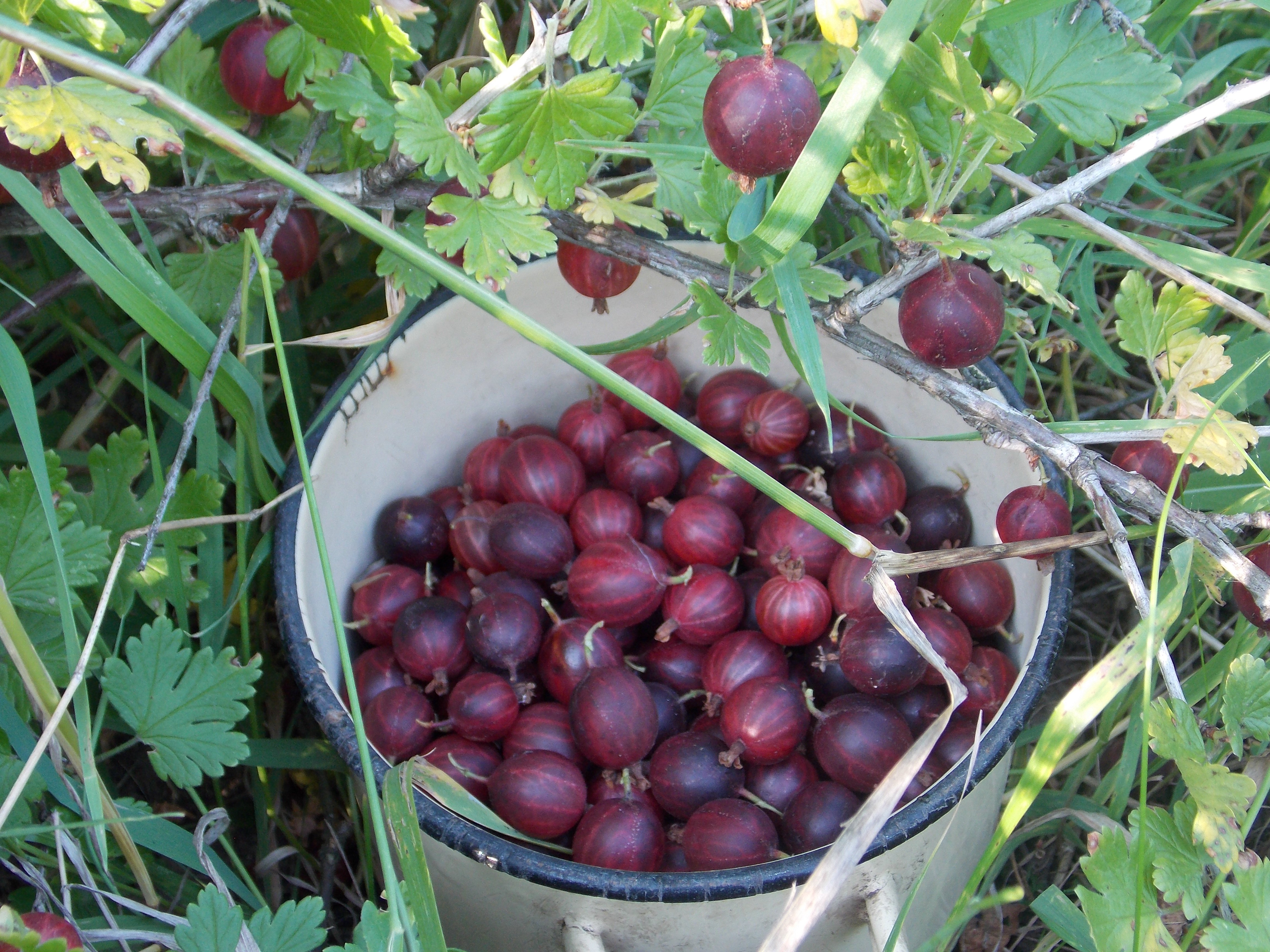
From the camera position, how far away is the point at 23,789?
959mm

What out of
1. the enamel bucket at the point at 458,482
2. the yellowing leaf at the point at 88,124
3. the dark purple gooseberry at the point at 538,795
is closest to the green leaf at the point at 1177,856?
the enamel bucket at the point at 458,482

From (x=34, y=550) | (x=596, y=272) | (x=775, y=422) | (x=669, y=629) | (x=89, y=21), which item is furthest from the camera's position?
(x=775, y=422)

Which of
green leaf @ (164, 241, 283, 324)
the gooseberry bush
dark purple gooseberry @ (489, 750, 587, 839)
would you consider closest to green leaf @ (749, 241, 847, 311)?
the gooseberry bush

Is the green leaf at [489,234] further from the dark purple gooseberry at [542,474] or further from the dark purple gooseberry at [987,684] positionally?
the dark purple gooseberry at [987,684]

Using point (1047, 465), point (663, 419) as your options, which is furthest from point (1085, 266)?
point (663, 419)

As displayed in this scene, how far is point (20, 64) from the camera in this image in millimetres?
783

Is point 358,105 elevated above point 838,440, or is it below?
above

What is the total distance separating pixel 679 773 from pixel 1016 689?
0.39 m

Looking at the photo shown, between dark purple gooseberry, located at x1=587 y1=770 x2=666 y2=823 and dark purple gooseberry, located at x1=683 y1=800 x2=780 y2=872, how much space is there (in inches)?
2.8

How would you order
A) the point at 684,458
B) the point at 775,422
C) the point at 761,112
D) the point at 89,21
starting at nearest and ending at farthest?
the point at 761,112, the point at 89,21, the point at 775,422, the point at 684,458

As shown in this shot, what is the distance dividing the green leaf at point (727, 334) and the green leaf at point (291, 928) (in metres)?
0.67

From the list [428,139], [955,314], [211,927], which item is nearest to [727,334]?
[955,314]

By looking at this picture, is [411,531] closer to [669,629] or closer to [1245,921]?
[669,629]

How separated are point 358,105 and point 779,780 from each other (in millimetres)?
877
